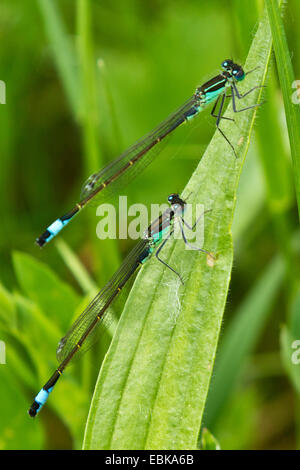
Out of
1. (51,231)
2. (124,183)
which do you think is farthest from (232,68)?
(51,231)

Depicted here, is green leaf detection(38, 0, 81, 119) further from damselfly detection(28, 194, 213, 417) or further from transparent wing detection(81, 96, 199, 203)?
damselfly detection(28, 194, 213, 417)

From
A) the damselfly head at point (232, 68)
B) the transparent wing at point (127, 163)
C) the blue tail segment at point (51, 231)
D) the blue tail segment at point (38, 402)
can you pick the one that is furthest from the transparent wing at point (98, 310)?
the damselfly head at point (232, 68)

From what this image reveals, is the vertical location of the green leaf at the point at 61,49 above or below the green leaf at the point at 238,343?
above

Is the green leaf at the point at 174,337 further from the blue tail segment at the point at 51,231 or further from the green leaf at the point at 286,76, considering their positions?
the blue tail segment at the point at 51,231

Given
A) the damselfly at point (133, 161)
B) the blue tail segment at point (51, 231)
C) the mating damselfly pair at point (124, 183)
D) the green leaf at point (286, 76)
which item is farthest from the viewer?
the damselfly at point (133, 161)

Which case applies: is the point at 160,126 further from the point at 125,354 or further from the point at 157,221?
the point at 125,354

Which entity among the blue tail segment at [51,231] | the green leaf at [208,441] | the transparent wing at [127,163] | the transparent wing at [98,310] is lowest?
the green leaf at [208,441]
